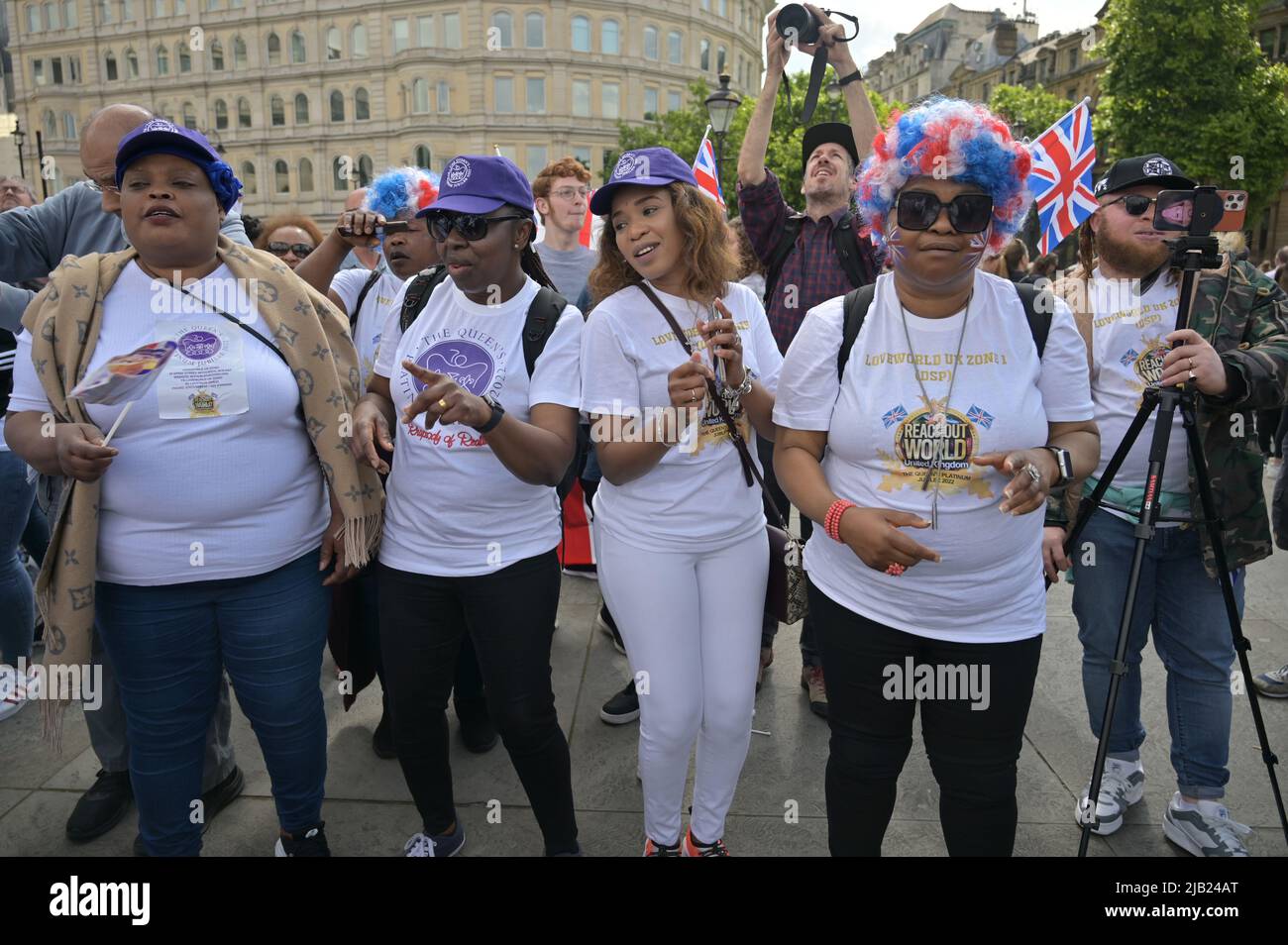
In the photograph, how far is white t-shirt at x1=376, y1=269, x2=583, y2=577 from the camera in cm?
241

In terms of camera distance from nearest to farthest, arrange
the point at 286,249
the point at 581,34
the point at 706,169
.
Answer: the point at 286,249 → the point at 706,169 → the point at 581,34

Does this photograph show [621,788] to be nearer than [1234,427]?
No

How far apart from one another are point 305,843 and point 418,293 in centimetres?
189

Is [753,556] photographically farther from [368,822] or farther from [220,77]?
[220,77]

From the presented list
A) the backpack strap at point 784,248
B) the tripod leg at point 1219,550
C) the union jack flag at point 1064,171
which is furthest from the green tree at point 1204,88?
the tripod leg at point 1219,550

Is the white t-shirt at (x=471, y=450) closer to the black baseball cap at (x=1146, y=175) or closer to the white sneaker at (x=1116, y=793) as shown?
the black baseball cap at (x=1146, y=175)

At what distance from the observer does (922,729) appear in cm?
208

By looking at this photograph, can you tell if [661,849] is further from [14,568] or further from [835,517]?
[14,568]

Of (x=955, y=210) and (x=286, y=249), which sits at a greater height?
(x=286, y=249)

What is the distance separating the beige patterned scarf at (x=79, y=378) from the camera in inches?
85.4

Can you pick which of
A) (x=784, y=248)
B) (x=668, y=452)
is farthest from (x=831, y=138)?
(x=668, y=452)

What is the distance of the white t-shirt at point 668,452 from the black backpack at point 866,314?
1.64 ft
